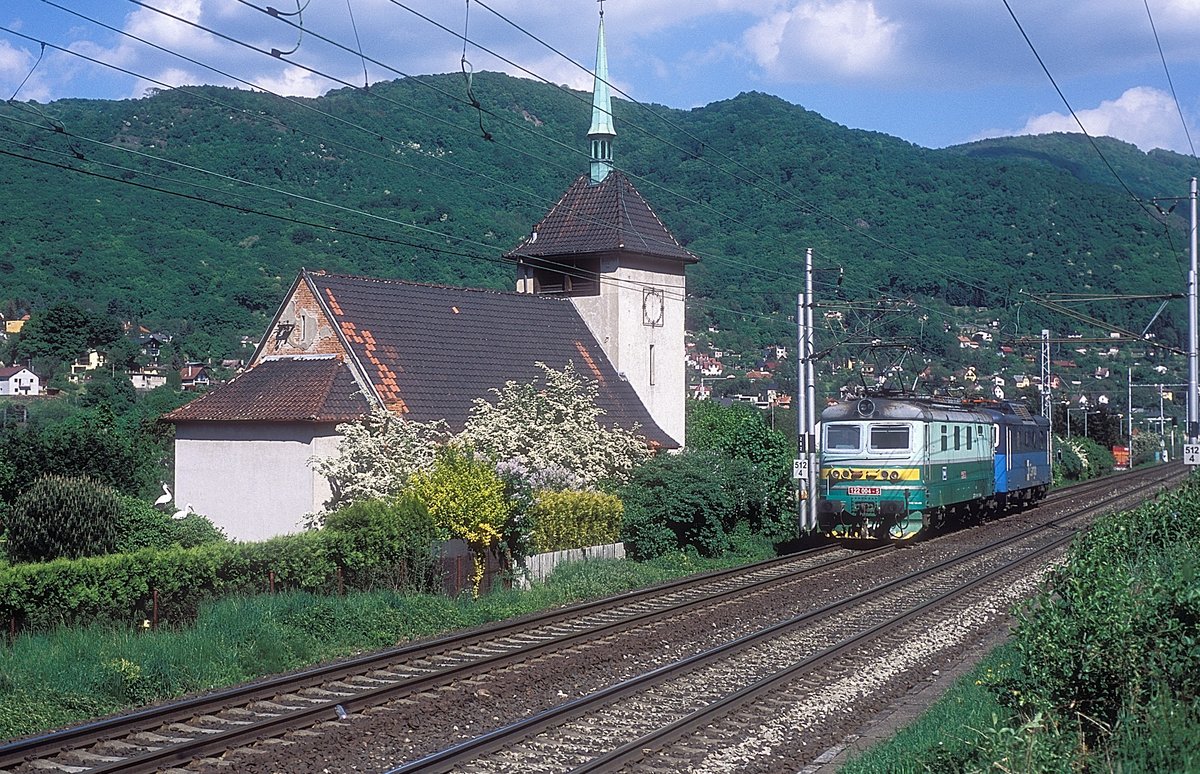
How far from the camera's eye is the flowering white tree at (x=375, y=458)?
2506 centimetres

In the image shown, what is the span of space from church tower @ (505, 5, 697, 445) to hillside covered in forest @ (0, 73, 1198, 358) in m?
25.9

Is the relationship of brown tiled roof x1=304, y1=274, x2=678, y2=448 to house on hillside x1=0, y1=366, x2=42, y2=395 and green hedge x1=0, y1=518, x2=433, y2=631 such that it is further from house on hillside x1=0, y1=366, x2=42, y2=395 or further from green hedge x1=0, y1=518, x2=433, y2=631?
house on hillside x1=0, y1=366, x2=42, y2=395

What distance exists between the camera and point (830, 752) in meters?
11.3

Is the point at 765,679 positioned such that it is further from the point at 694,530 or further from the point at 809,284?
the point at 809,284

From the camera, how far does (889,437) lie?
97.4ft

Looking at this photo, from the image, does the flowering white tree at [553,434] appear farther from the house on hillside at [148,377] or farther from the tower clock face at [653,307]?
the house on hillside at [148,377]

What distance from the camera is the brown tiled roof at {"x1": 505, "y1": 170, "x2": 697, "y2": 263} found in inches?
1481

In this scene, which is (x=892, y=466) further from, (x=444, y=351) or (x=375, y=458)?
(x=375, y=458)

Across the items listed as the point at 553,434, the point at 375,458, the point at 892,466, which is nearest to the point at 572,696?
the point at 375,458

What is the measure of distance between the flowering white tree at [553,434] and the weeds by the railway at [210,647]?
19.8 feet

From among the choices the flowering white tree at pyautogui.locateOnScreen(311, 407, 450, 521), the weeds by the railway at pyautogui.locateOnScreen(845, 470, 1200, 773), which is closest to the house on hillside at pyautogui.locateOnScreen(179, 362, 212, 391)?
the flowering white tree at pyautogui.locateOnScreen(311, 407, 450, 521)

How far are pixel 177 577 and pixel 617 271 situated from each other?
2269cm

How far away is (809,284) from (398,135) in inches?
2795

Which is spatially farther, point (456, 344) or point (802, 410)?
point (456, 344)
